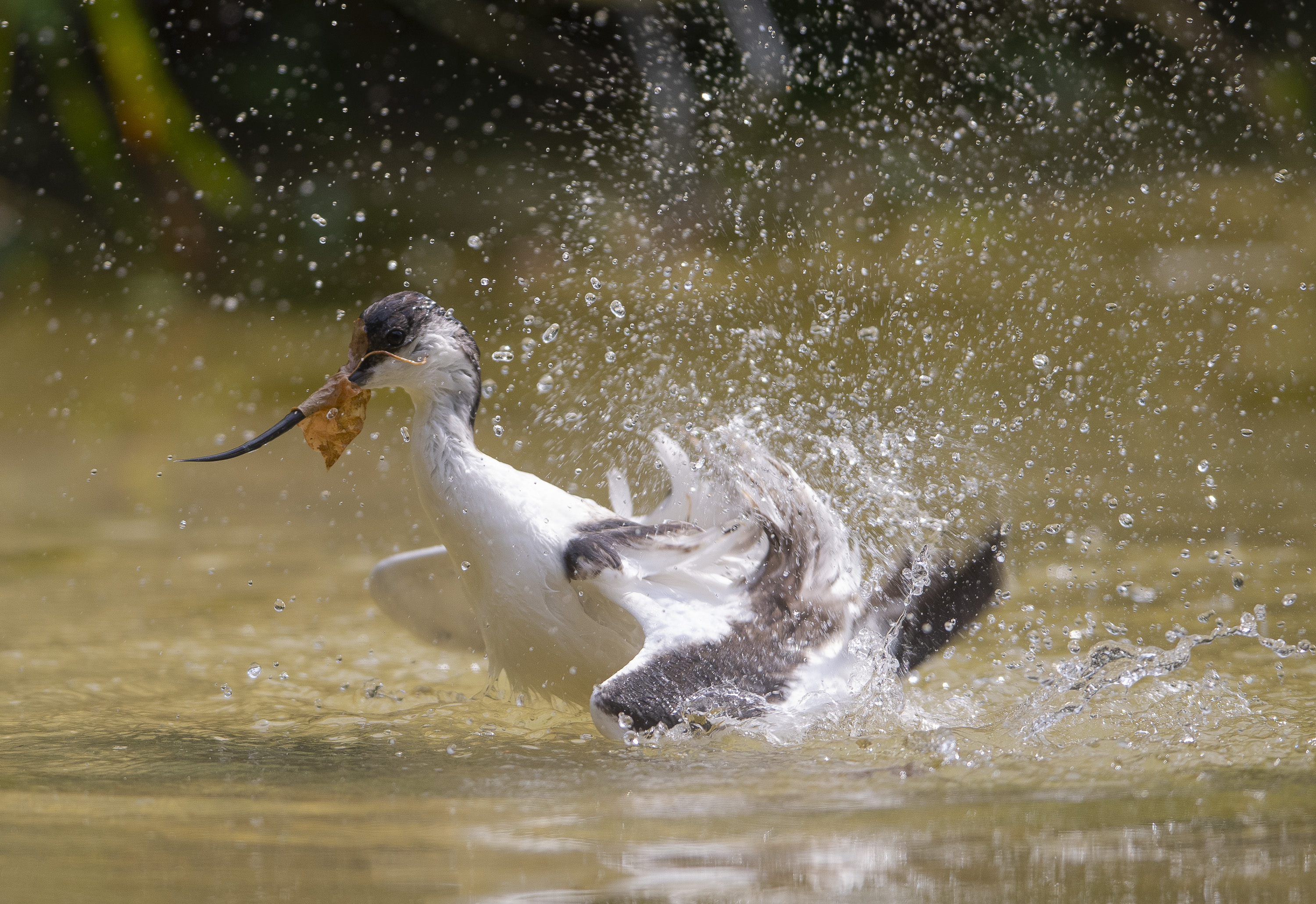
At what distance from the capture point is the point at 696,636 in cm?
293

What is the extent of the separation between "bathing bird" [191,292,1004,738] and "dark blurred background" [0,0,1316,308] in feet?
16.6

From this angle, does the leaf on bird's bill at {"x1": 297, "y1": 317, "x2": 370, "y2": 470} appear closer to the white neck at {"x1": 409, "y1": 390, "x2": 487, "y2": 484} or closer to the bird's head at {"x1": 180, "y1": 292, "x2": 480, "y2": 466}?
the bird's head at {"x1": 180, "y1": 292, "x2": 480, "y2": 466}

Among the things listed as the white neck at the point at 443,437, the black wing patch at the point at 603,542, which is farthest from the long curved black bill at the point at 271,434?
the black wing patch at the point at 603,542

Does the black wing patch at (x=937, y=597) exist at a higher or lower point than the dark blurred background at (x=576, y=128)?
lower

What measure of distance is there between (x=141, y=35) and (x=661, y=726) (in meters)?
6.91

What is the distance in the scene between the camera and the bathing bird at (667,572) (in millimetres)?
2980

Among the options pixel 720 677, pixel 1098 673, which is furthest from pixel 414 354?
pixel 1098 673

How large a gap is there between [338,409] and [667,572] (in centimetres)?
93

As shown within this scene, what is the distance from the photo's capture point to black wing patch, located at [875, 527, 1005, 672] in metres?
3.30

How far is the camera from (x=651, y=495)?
153 inches

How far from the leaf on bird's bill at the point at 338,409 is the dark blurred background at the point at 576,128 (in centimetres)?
503

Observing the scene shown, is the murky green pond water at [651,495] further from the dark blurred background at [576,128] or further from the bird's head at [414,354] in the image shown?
the bird's head at [414,354]

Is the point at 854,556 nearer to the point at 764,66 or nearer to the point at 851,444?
the point at 851,444

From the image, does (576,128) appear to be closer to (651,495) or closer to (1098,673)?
(651,495)
